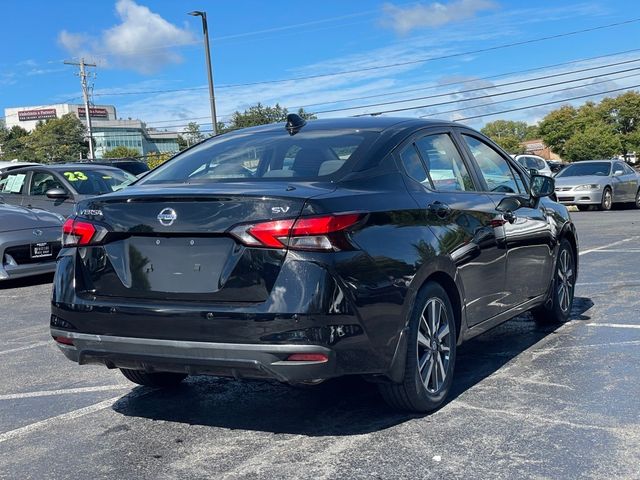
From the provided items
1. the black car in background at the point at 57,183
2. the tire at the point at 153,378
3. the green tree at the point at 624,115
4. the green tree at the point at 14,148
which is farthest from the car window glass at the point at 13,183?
the green tree at the point at 14,148

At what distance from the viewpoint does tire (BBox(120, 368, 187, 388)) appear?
4711 millimetres

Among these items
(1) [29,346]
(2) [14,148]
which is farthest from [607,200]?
(2) [14,148]

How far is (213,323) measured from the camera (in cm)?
354

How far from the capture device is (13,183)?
502 inches

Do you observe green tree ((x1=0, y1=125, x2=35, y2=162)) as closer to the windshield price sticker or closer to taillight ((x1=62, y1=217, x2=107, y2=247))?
the windshield price sticker

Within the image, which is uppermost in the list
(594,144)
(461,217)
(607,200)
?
(594,144)

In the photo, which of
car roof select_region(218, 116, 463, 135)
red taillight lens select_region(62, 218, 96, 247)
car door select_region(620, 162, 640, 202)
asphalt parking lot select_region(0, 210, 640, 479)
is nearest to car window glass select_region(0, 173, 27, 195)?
asphalt parking lot select_region(0, 210, 640, 479)

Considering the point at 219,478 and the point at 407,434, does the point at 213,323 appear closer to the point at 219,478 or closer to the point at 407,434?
the point at 219,478

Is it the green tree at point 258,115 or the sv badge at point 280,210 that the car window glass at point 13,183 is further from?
the green tree at point 258,115

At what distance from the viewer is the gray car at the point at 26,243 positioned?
31.0 ft

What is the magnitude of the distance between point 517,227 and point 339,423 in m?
2.09

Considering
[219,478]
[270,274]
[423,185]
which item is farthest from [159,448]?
[423,185]

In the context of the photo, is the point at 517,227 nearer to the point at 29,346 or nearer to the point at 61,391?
the point at 61,391

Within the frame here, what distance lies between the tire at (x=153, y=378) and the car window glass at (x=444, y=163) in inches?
79.8
